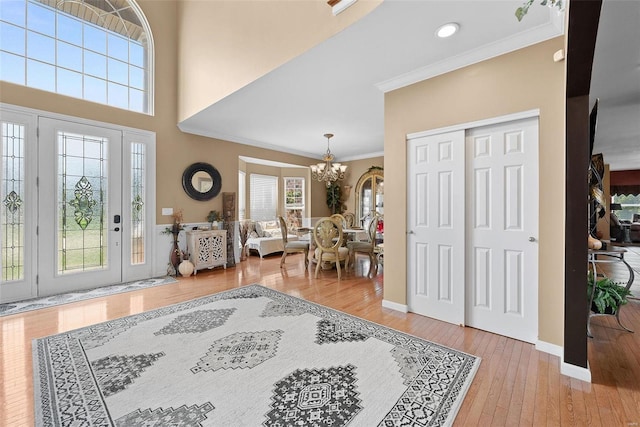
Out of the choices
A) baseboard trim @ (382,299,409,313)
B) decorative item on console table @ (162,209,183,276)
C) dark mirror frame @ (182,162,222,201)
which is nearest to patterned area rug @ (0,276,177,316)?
decorative item on console table @ (162,209,183,276)

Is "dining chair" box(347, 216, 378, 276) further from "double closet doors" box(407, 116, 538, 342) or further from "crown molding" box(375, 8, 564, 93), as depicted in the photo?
"crown molding" box(375, 8, 564, 93)

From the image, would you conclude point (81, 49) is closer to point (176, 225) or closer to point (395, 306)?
point (176, 225)

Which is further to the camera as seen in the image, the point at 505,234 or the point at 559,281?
the point at 505,234

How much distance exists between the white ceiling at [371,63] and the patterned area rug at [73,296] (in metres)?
2.68

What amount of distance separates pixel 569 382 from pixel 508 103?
216 centimetres

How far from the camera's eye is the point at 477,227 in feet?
8.65

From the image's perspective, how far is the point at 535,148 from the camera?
2309 mm

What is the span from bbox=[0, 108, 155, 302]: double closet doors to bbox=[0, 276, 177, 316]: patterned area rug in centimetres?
17

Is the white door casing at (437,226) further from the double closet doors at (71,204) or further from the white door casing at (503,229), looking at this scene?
the double closet doors at (71,204)

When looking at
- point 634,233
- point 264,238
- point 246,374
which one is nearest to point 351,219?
point 264,238

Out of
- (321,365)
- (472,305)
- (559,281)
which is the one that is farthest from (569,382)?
(321,365)

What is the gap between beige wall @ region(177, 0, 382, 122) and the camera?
241cm

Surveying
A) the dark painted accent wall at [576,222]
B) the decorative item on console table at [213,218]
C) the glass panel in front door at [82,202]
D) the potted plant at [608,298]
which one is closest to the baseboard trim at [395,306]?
the dark painted accent wall at [576,222]

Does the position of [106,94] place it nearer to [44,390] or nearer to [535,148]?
[44,390]
